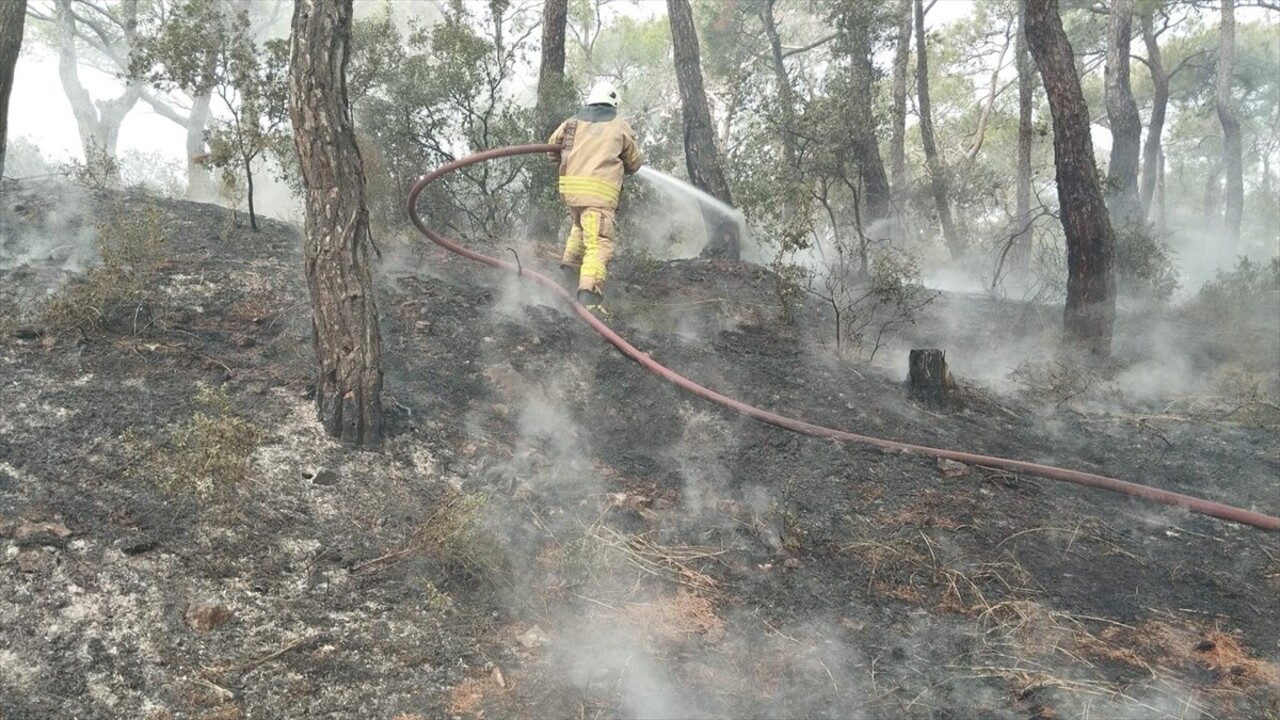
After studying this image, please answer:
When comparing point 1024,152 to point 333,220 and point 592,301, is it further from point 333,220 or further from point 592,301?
point 333,220

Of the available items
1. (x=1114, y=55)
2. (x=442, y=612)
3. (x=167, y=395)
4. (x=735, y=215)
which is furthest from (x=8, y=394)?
(x=1114, y=55)

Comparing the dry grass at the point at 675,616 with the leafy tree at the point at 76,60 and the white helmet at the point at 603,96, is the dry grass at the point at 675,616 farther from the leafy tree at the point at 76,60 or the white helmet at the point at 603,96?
the leafy tree at the point at 76,60

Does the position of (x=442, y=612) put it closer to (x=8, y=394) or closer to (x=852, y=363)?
(x=8, y=394)

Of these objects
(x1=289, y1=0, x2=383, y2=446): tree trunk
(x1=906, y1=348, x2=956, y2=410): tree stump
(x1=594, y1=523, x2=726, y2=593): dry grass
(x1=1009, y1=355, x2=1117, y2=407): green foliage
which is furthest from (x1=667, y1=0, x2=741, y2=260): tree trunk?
(x1=594, y1=523, x2=726, y2=593): dry grass

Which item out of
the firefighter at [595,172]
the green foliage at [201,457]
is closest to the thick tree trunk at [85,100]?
the firefighter at [595,172]

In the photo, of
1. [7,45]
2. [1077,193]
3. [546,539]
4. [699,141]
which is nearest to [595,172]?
[546,539]

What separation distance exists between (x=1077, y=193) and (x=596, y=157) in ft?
14.2

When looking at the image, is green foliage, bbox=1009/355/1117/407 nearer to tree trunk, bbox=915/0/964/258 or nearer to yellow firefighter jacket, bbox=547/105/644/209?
yellow firefighter jacket, bbox=547/105/644/209

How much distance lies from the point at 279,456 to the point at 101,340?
4.60 feet

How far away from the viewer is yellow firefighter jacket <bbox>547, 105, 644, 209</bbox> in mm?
6375

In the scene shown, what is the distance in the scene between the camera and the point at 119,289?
497cm

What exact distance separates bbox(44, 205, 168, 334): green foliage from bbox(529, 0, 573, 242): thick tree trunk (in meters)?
3.82

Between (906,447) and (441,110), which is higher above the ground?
(441,110)

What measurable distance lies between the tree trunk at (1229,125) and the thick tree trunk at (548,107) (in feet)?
42.4
